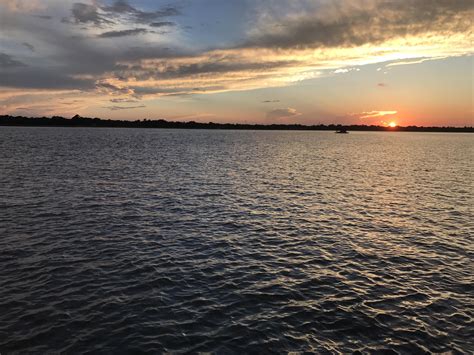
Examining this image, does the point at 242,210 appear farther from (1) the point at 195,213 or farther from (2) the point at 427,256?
(2) the point at 427,256

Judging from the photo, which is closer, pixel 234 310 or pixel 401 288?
pixel 234 310

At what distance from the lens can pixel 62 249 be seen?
80.5 feet

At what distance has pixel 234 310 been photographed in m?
17.2

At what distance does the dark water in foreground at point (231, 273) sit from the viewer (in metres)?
15.0

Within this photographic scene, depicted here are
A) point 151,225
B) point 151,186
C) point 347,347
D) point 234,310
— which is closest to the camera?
point 347,347

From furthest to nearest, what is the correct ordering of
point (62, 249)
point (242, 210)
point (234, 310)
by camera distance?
point (242, 210) → point (62, 249) → point (234, 310)

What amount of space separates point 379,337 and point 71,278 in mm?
16501

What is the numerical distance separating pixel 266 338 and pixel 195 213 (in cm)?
2168

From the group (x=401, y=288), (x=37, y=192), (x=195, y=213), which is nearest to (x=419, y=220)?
(x=401, y=288)

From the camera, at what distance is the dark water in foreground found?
49.4 ft

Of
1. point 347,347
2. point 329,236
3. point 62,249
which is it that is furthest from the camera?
point 329,236

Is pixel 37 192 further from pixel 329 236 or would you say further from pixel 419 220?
pixel 419 220

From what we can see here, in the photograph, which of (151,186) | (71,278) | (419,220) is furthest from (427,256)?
(151,186)

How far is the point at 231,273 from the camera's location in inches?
848
